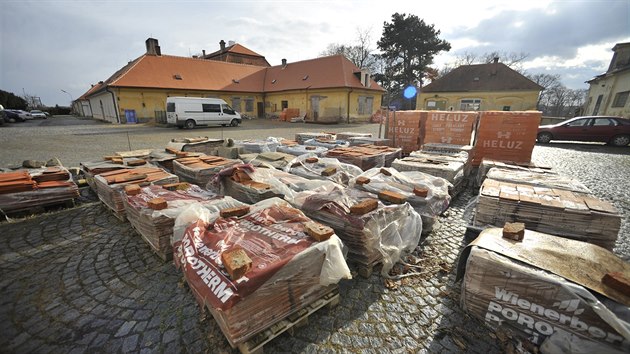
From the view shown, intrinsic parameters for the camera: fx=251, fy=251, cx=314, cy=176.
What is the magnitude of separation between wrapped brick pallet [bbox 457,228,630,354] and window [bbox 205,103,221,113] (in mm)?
19665

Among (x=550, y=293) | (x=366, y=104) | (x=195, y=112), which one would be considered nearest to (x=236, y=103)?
(x=195, y=112)

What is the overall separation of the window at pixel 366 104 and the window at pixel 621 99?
18522 millimetres

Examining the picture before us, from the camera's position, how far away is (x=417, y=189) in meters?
3.71

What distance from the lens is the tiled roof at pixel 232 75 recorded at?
2225 cm

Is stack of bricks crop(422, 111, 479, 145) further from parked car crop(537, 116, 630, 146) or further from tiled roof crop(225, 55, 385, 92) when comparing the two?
tiled roof crop(225, 55, 385, 92)

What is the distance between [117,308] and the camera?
2.43 meters

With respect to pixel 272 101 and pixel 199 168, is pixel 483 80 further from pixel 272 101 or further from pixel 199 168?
pixel 199 168

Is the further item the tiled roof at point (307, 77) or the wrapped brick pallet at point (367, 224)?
the tiled roof at point (307, 77)

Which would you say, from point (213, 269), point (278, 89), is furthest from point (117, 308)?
point (278, 89)

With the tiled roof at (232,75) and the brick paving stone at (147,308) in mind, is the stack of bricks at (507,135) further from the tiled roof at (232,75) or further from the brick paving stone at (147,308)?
the tiled roof at (232,75)

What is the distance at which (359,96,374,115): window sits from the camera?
82.4 feet

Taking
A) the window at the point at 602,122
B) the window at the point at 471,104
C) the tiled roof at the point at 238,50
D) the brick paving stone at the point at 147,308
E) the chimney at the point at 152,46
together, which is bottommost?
the brick paving stone at the point at 147,308

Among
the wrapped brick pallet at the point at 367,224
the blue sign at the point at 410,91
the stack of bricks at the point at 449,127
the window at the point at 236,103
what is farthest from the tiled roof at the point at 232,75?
the wrapped brick pallet at the point at 367,224

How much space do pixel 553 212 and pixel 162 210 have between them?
14.8 ft
